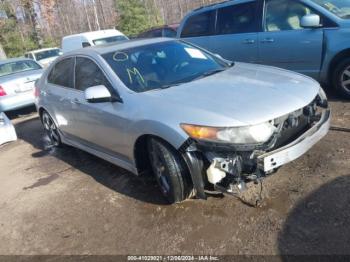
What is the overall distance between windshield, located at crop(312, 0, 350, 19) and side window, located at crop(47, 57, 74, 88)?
384 centimetres

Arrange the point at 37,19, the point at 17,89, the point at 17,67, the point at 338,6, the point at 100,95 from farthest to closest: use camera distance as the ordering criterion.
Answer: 1. the point at 37,19
2. the point at 17,67
3. the point at 17,89
4. the point at 338,6
5. the point at 100,95

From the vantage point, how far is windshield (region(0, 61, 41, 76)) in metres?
10.6

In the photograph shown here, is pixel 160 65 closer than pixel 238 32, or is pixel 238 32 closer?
pixel 160 65

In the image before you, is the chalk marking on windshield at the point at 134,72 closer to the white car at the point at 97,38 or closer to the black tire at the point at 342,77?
the black tire at the point at 342,77

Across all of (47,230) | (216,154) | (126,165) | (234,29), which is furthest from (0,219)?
(234,29)

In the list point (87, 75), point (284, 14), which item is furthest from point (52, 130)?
point (284, 14)

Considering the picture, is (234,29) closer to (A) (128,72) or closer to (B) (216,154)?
(A) (128,72)

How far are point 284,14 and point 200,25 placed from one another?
1.84 meters

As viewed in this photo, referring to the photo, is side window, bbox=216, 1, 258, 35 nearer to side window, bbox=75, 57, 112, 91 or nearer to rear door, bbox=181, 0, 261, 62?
rear door, bbox=181, 0, 261, 62

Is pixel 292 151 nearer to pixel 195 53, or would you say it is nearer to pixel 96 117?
pixel 195 53

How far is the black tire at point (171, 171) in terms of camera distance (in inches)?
141

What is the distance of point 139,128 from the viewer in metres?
3.87

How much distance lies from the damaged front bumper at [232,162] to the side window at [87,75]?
1463 mm

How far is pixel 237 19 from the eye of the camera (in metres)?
7.12
